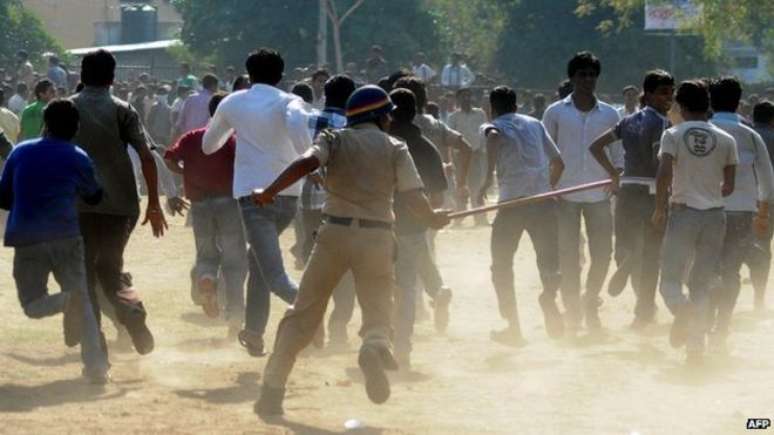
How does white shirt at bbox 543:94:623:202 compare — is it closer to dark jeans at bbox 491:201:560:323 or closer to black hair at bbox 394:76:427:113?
dark jeans at bbox 491:201:560:323

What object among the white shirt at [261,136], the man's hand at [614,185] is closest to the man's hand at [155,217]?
the white shirt at [261,136]

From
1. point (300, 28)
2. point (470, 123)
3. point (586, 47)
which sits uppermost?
point (470, 123)

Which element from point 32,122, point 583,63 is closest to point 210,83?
point 32,122

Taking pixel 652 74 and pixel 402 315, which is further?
pixel 652 74

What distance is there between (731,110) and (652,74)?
0.93 metres

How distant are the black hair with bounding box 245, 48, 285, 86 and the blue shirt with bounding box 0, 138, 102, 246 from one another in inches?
50.6

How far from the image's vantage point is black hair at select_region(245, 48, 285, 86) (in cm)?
1124

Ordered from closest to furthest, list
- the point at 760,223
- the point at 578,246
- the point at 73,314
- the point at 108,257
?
1. the point at 73,314
2. the point at 108,257
3. the point at 760,223
4. the point at 578,246

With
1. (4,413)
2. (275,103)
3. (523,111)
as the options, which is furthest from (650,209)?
(523,111)

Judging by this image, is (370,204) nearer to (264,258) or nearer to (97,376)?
(264,258)

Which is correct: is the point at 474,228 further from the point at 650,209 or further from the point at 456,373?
the point at 456,373

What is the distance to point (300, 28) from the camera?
201ft

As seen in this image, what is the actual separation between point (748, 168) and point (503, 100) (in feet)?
5.91

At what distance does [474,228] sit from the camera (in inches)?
993
